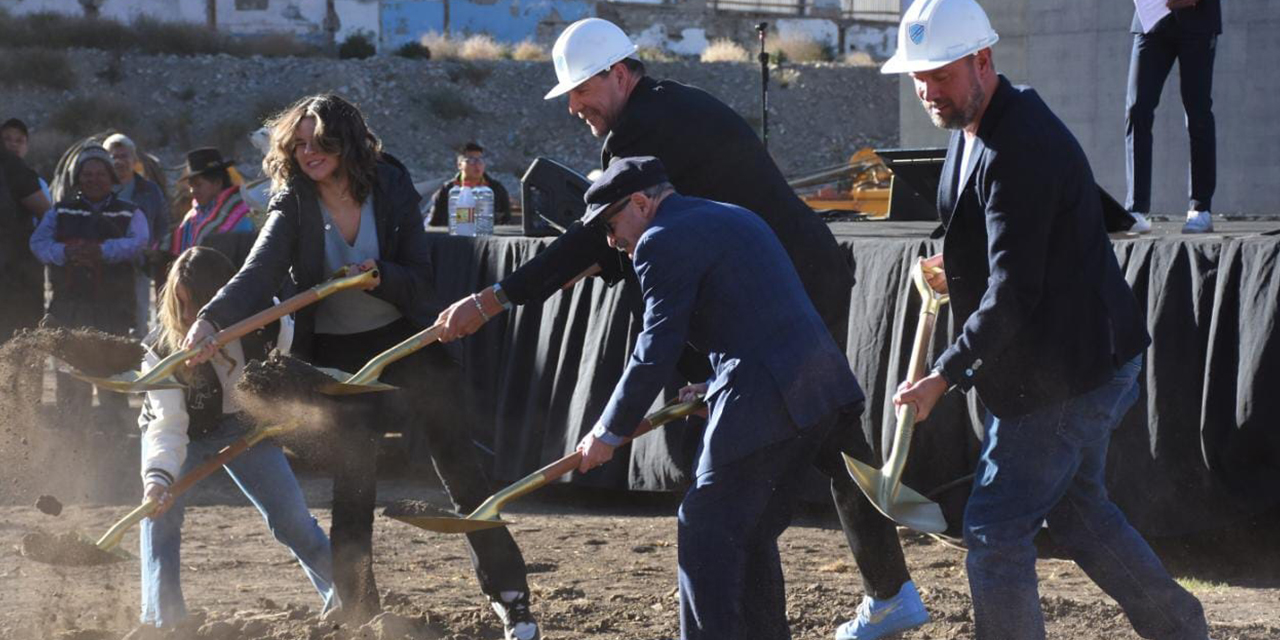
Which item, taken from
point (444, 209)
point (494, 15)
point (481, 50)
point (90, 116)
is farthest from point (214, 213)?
point (494, 15)

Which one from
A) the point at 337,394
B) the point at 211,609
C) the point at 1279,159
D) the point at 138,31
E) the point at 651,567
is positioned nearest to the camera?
the point at 337,394

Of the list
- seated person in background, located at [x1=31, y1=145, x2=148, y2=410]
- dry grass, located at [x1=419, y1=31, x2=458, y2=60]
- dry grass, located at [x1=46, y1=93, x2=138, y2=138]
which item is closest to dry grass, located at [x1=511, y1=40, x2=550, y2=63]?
dry grass, located at [x1=419, y1=31, x2=458, y2=60]

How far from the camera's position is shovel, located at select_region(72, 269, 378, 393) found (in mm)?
4789

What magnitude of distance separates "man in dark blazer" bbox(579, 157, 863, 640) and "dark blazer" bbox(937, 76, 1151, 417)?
0.37m

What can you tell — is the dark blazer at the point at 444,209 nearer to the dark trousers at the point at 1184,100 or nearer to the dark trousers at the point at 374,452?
the dark trousers at the point at 1184,100

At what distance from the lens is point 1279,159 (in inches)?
452

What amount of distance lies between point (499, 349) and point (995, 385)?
4817mm

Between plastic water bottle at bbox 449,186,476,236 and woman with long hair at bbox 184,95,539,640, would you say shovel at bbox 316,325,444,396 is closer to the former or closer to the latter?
woman with long hair at bbox 184,95,539,640

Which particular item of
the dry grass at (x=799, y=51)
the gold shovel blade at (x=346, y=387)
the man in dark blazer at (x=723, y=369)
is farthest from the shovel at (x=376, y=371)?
the dry grass at (x=799, y=51)

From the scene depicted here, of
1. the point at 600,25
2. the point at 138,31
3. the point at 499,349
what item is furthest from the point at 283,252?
the point at 138,31

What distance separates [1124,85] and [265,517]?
9104mm

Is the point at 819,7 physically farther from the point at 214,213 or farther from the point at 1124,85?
the point at 214,213

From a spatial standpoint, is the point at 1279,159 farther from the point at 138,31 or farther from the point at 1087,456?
the point at 138,31

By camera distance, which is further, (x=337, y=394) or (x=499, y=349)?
(x=499, y=349)
